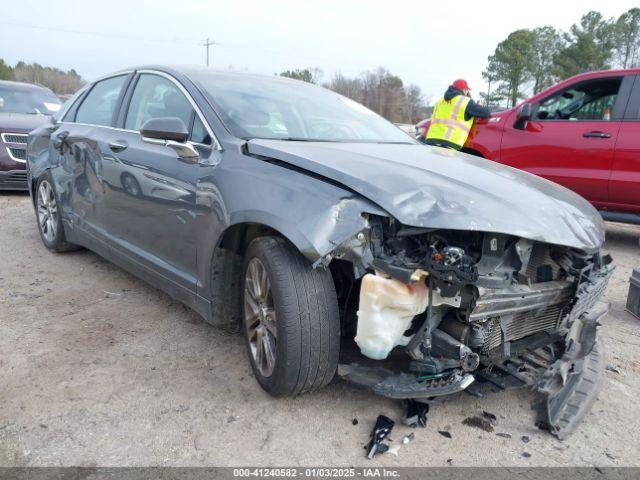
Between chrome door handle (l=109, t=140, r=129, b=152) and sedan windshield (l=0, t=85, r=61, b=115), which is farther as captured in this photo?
sedan windshield (l=0, t=85, r=61, b=115)

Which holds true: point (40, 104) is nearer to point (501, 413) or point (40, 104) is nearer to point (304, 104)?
point (304, 104)

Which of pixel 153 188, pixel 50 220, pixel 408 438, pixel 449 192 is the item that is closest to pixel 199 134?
pixel 153 188

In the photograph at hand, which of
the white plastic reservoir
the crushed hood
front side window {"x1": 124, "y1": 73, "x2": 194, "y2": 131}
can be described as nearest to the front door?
front side window {"x1": 124, "y1": 73, "x2": 194, "y2": 131}

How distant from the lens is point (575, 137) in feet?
19.2

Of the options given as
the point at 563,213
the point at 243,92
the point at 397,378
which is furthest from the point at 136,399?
the point at 563,213

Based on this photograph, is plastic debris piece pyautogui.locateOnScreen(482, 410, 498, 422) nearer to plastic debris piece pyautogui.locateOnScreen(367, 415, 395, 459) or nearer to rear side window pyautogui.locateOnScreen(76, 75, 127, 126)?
plastic debris piece pyautogui.locateOnScreen(367, 415, 395, 459)

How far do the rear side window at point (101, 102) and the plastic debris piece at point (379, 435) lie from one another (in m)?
2.95

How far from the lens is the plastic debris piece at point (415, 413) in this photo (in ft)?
8.02

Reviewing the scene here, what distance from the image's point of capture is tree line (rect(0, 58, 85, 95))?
71312mm

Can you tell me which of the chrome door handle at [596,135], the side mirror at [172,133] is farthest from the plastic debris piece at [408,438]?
the chrome door handle at [596,135]

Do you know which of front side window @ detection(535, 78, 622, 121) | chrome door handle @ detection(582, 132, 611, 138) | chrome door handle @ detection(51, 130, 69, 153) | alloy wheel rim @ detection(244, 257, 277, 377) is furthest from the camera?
front side window @ detection(535, 78, 622, 121)

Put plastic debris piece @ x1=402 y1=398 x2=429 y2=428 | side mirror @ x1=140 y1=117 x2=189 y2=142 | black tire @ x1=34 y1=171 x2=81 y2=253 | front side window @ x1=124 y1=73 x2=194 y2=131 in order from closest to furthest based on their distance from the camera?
1. plastic debris piece @ x1=402 y1=398 x2=429 y2=428
2. side mirror @ x1=140 y1=117 x2=189 y2=142
3. front side window @ x1=124 y1=73 x2=194 y2=131
4. black tire @ x1=34 y1=171 x2=81 y2=253

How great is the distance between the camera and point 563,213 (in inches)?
102

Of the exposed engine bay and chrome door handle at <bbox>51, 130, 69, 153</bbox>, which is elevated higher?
chrome door handle at <bbox>51, 130, 69, 153</bbox>
